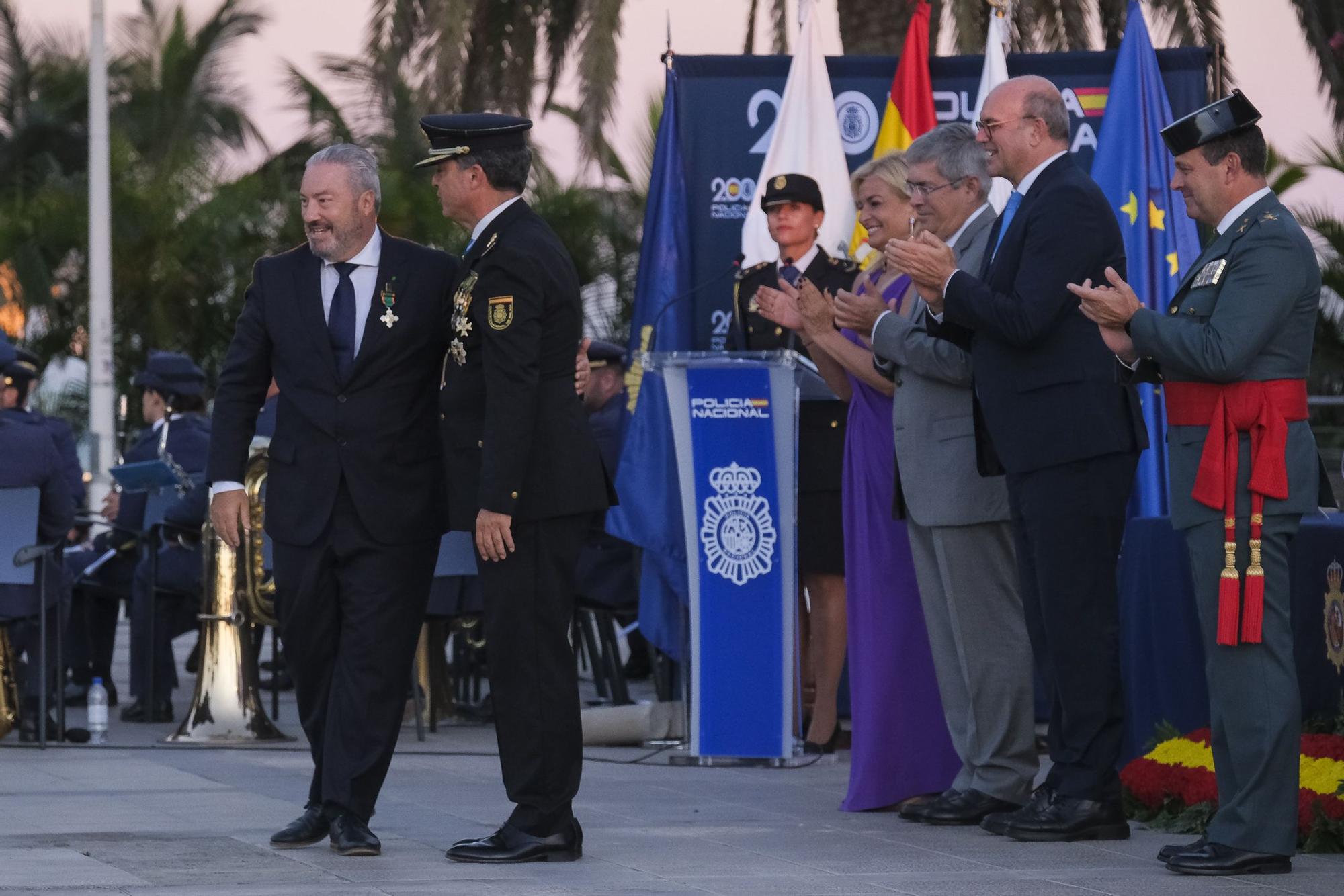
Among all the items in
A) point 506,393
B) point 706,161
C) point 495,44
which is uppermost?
point 495,44

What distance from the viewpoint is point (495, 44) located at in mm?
18250

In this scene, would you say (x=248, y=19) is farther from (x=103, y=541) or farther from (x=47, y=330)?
(x=103, y=541)

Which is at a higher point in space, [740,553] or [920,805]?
[740,553]

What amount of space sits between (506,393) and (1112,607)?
178 cm

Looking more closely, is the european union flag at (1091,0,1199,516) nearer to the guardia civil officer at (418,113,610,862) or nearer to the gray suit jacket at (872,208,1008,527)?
the gray suit jacket at (872,208,1008,527)

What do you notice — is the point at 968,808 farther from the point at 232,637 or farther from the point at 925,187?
the point at 232,637

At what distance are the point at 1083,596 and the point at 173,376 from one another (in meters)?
6.05

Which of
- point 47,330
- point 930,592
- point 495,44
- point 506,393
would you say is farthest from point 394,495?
point 47,330

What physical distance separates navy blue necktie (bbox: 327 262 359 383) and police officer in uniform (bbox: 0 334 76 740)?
140 inches

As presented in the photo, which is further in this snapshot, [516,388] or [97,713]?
[97,713]

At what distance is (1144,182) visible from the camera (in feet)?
29.8

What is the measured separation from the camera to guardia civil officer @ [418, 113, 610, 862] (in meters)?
5.39

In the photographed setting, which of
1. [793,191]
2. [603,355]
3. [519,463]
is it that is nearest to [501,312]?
[519,463]

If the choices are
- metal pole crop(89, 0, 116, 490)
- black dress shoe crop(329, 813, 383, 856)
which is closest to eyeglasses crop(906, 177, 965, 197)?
black dress shoe crop(329, 813, 383, 856)
